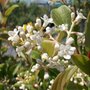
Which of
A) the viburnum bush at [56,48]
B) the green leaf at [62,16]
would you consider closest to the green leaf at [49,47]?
the viburnum bush at [56,48]

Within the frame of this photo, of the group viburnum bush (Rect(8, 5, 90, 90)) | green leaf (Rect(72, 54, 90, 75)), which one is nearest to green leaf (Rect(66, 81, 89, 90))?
viburnum bush (Rect(8, 5, 90, 90))

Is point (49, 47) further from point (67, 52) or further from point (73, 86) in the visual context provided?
point (73, 86)

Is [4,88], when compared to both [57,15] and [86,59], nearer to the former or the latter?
[57,15]

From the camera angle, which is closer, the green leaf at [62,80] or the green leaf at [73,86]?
the green leaf at [62,80]

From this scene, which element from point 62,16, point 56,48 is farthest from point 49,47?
point 62,16

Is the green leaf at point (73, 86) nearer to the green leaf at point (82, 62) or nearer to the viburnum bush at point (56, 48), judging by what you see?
the viburnum bush at point (56, 48)

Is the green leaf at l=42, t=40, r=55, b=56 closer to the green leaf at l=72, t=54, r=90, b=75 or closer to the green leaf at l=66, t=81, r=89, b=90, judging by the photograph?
the green leaf at l=72, t=54, r=90, b=75
